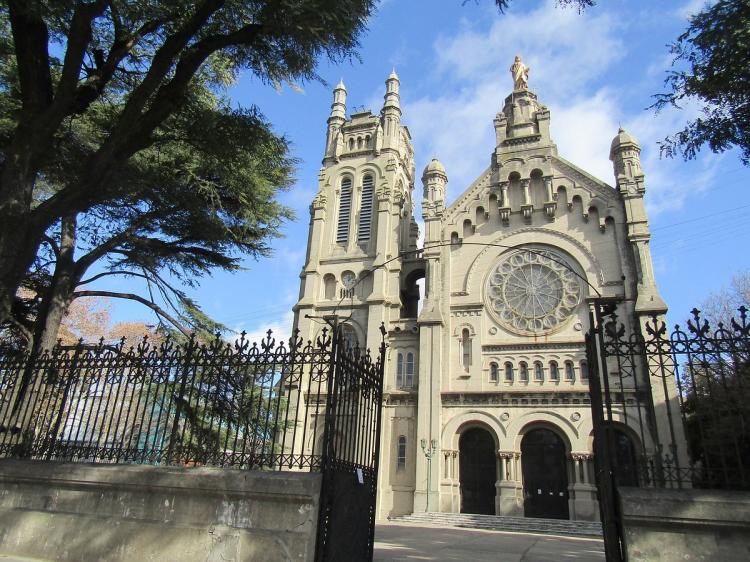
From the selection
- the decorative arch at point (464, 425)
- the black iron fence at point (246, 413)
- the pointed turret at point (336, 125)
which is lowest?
the black iron fence at point (246, 413)

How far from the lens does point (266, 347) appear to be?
831cm

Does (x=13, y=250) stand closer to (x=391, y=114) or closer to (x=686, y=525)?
(x=686, y=525)

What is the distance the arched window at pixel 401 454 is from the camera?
28.0 m

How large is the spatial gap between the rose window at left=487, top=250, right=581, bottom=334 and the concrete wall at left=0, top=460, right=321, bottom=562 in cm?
2369

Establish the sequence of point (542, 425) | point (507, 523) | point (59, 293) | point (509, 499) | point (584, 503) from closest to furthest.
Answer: point (59, 293) → point (507, 523) → point (584, 503) → point (509, 499) → point (542, 425)

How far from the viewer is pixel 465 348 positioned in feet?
96.7

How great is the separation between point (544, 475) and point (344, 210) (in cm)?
2063

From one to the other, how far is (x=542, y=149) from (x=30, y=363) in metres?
29.4

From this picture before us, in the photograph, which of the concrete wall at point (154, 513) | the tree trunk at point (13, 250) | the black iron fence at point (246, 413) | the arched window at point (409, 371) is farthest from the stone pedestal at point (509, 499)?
the tree trunk at point (13, 250)

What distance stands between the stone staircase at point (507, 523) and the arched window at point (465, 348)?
7.48 meters

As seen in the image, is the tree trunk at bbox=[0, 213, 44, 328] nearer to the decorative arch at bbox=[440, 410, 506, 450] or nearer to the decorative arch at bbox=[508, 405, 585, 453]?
the decorative arch at bbox=[440, 410, 506, 450]

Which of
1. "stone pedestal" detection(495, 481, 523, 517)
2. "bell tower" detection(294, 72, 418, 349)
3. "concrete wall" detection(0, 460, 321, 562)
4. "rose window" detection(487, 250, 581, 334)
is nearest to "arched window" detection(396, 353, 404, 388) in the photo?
"bell tower" detection(294, 72, 418, 349)

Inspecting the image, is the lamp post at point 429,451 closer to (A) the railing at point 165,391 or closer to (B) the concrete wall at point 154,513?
(A) the railing at point 165,391

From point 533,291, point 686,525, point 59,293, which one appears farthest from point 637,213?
point 59,293
